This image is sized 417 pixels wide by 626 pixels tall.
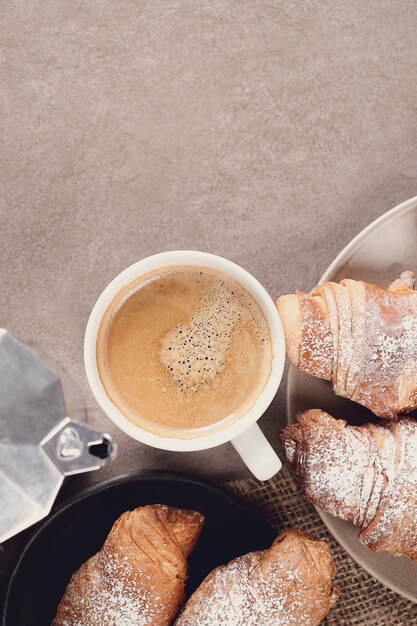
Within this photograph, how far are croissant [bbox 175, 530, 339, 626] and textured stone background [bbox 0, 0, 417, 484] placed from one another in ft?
0.67

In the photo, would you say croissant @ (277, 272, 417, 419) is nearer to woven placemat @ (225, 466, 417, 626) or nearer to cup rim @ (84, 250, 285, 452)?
cup rim @ (84, 250, 285, 452)

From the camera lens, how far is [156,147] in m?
1.37

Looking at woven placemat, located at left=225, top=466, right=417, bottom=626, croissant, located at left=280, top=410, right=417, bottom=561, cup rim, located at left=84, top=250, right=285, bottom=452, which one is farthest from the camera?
woven placemat, located at left=225, top=466, right=417, bottom=626

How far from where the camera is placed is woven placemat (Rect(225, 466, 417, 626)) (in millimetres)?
1335

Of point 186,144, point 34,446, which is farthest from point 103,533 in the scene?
point 186,144

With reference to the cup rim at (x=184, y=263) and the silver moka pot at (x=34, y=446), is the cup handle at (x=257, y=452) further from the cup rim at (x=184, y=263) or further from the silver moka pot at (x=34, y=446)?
the silver moka pot at (x=34, y=446)

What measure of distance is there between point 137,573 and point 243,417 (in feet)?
1.19

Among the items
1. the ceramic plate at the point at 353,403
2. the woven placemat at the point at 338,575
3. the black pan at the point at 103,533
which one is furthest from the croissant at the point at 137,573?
the ceramic plate at the point at 353,403

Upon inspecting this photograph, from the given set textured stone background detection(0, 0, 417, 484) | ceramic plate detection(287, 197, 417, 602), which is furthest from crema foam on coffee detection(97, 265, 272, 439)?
textured stone background detection(0, 0, 417, 484)

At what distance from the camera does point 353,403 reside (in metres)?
1.27

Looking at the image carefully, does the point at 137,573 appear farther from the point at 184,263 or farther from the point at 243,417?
the point at 184,263

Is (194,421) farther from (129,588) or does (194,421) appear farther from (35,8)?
(35,8)

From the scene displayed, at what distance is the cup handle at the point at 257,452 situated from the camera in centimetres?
109

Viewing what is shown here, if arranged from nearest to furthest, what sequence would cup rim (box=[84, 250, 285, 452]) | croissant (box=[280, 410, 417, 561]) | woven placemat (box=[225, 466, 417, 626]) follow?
cup rim (box=[84, 250, 285, 452])
croissant (box=[280, 410, 417, 561])
woven placemat (box=[225, 466, 417, 626])
